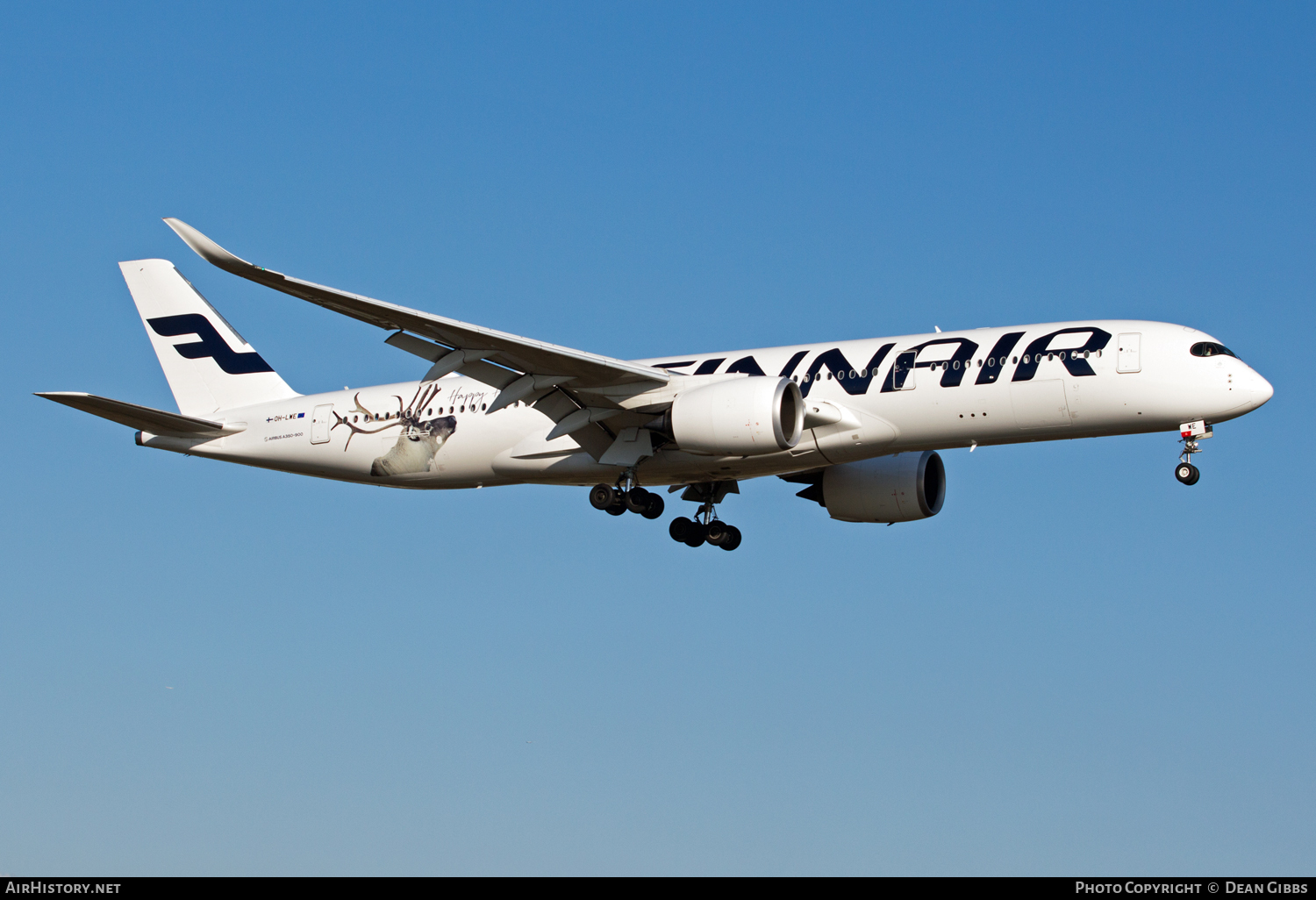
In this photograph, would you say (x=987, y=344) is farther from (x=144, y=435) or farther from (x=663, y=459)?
(x=144, y=435)

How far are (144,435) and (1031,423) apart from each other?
844 inches

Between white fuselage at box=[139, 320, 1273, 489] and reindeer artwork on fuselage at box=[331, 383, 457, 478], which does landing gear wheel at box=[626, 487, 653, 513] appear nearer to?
white fuselage at box=[139, 320, 1273, 489]

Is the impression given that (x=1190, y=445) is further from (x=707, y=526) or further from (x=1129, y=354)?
(x=707, y=526)

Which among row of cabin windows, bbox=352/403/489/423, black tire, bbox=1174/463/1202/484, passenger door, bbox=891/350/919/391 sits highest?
row of cabin windows, bbox=352/403/489/423

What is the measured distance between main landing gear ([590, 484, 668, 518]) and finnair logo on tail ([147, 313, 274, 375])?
1059cm

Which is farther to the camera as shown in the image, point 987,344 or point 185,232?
point 987,344

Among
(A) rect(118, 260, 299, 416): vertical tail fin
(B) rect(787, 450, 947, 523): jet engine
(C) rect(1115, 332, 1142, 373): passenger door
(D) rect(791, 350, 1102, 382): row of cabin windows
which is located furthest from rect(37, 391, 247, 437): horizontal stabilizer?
(C) rect(1115, 332, 1142, 373): passenger door

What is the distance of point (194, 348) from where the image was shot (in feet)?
127

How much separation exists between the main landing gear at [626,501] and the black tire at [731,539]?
9.83ft

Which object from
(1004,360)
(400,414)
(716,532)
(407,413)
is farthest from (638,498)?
(1004,360)

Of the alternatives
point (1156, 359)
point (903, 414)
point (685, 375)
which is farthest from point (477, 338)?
point (1156, 359)

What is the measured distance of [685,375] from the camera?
3167 cm

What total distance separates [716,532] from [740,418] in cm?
676

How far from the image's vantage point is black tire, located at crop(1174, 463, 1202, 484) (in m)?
29.4
